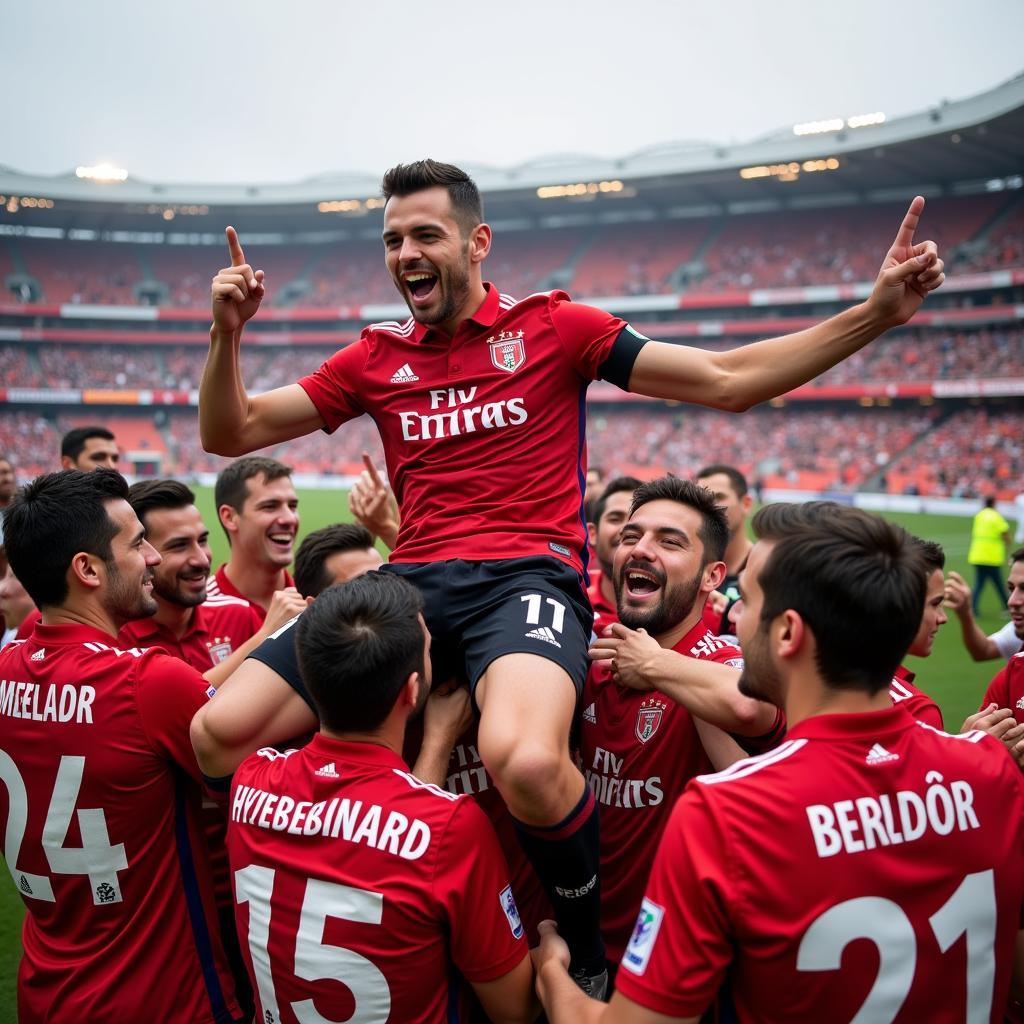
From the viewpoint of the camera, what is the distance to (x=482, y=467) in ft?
9.84

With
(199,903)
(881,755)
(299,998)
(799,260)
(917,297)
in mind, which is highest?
(799,260)

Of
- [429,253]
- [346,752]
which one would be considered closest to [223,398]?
[429,253]

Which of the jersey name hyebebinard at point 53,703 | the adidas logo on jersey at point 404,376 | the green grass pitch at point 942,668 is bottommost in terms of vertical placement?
the green grass pitch at point 942,668

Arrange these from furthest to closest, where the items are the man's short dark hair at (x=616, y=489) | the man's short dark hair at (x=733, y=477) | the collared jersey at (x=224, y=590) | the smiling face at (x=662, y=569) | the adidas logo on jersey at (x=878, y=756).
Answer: the man's short dark hair at (x=733, y=477) < the man's short dark hair at (x=616, y=489) < the collared jersey at (x=224, y=590) < the smiling face at (x=662, y=569) < the adidas logo on jersey at (x=878, y=756)

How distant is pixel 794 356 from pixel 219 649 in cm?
315

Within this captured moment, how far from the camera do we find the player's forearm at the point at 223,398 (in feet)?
9.68

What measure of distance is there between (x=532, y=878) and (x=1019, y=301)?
40687mm

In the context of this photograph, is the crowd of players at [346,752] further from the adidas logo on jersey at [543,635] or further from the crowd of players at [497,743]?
the adidas logo on jersey at [543,635]

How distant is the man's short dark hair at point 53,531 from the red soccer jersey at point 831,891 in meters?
2.24

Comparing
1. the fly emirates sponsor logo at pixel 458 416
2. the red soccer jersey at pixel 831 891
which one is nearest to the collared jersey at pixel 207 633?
the fly emirates sponsor logo at pixel 458 416


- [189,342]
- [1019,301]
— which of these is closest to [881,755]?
[1019,301]

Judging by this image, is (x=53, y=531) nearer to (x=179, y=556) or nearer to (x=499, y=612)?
(x=179, y=556)

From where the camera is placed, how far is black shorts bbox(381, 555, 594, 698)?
100 inches

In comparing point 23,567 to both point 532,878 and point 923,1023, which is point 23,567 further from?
point 923,1023
